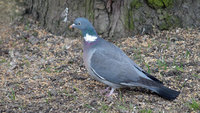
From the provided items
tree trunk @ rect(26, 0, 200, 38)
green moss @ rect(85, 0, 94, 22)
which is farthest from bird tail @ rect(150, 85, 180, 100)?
green moss @ rect(85, 0, 94, 22)

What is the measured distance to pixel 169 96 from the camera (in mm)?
4590

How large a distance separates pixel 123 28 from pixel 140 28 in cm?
29

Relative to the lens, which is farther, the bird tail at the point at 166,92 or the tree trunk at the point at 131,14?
the tree trunk at the point at 131,14

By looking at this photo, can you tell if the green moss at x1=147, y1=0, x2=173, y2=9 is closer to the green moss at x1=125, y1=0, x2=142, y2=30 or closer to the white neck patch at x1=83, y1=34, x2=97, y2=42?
the green moss at x1=125, y1=0, x2=142, y2=30

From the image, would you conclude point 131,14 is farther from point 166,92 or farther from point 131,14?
point 166,92

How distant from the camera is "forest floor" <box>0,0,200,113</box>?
4.63 meters

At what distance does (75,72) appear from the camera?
5.55m

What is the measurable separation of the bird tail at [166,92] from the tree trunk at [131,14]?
6.13 feet

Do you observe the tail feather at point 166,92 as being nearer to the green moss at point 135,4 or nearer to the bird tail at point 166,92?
the bird tail at point 166,92

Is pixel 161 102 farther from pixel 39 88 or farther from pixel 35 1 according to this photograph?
pixel 35 1

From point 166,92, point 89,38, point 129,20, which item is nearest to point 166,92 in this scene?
point 166,92

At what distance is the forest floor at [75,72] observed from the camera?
4.63m

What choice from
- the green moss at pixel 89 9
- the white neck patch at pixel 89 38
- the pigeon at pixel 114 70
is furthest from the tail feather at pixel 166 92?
the green moss at pixel 89 9

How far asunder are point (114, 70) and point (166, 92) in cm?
72
